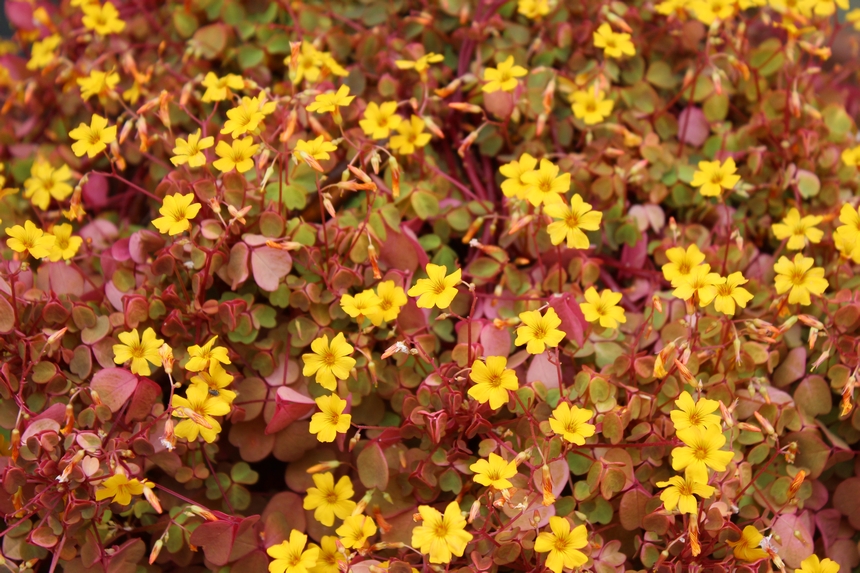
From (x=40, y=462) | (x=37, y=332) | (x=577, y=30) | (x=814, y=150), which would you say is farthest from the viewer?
(x=577, y=30)

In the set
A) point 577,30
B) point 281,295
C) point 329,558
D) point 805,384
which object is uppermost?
point 577,30

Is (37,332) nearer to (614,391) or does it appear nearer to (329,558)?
(329,558)

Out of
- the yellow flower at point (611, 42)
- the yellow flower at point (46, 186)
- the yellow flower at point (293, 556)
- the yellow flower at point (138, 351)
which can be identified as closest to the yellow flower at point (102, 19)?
the yellow flower at point (46, 186)

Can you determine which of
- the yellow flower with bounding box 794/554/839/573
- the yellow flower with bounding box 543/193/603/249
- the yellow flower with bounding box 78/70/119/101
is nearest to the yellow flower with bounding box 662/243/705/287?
the yellow flower with bounding box 543/193/603/249

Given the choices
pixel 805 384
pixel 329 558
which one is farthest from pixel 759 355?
pixel 329 558

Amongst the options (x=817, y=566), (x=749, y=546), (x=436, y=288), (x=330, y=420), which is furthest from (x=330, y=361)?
(x=817, y=566)

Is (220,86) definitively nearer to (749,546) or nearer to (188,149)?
(188,149)

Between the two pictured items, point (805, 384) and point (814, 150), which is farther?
point (814, 150)

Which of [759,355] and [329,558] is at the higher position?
[759,355]

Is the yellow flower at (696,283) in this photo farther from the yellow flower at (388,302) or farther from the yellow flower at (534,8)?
the yellow flower at (534,8)
